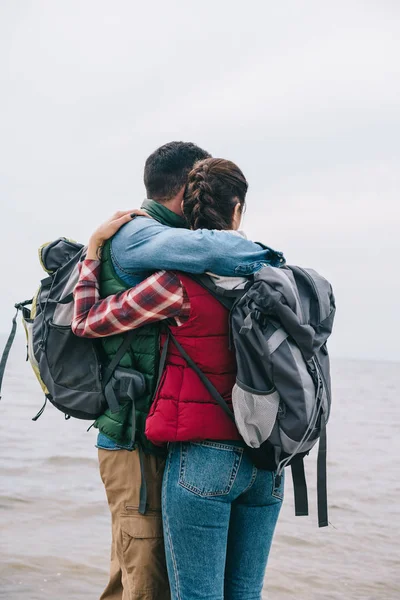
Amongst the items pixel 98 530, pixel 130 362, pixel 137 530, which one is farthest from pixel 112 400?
pixel 98 530

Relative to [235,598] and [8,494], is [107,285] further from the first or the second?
[8,494]

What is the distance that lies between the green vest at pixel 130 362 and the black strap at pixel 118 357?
0.01 metres

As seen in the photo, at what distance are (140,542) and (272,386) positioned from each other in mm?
769

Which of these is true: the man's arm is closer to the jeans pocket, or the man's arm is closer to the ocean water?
the jeans pocket

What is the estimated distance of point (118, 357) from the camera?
8.07 ft

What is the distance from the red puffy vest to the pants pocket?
0.35m

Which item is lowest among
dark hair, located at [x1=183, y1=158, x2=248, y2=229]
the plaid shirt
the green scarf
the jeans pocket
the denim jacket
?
the jeans pocket

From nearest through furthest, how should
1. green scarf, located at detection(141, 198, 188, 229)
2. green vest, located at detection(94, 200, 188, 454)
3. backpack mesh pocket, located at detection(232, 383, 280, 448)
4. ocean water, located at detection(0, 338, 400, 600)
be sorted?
backpack mesh pocket, located at detection(232, 383, 280, 448)
green vest, located at detection(94, 200, 188, 454)
green scarf, located at detection(141, 198, 188, 229)
ocean water, located at detection(0, 338, 400, 600)

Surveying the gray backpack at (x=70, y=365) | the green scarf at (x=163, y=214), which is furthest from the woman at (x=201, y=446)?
the green scarf at (x=163, y=214)

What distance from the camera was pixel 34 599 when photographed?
448 centimetres

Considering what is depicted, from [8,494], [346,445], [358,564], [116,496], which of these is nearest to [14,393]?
[346,445]

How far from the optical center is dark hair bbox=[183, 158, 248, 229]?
2428 mm

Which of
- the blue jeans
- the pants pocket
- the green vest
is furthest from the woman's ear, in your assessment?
the pants pocket

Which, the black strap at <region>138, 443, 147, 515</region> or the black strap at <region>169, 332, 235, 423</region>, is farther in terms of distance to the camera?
the black strap at <region>138, 443, 147, 515</region>
